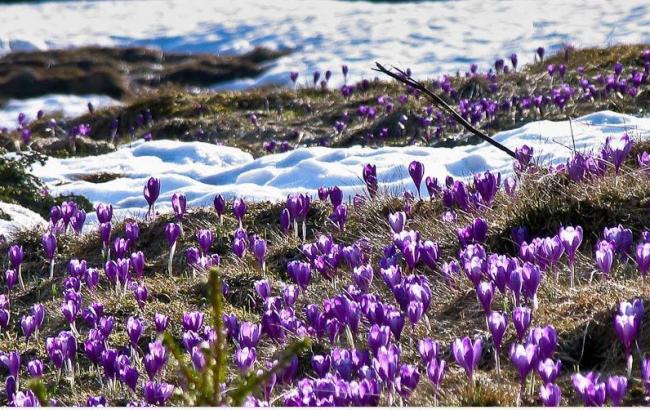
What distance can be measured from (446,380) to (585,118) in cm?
724

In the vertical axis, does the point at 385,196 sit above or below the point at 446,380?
Answer: below

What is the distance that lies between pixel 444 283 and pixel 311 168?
4958 millimetres

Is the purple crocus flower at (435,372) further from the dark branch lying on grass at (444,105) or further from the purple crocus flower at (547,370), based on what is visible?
the dark branch lying on grass at (444,105)

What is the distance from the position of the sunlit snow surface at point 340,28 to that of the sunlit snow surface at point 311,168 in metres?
12.1

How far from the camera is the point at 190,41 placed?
55.8 metres

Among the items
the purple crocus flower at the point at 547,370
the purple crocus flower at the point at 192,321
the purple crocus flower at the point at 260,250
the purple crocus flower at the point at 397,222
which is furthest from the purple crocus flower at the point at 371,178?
the purple crocus flower at the point at 547,370

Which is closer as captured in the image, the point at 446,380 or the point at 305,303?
the point at 446,380

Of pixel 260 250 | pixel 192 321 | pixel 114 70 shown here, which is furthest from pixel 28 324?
pixel 114 70

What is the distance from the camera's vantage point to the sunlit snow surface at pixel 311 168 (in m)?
9.36

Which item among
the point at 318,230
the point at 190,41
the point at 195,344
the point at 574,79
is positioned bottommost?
the point at 190,41

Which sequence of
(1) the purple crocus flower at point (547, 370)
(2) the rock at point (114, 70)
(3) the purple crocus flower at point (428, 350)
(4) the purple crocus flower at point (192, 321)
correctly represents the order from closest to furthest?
(1) the purple crocus flower at point (547, 370)
(3) the purple crocus flower at point (428, 350)
(4) the purple crocus flower at point (192, 321)
(2) the rock at point (114, 70)

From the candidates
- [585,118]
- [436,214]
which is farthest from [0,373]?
[585,118]

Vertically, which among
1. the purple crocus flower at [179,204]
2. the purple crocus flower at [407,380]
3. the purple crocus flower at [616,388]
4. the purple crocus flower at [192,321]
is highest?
the purple crocus flower at [616,388]

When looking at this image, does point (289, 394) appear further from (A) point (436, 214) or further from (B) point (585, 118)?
(B) point (585, 118)
